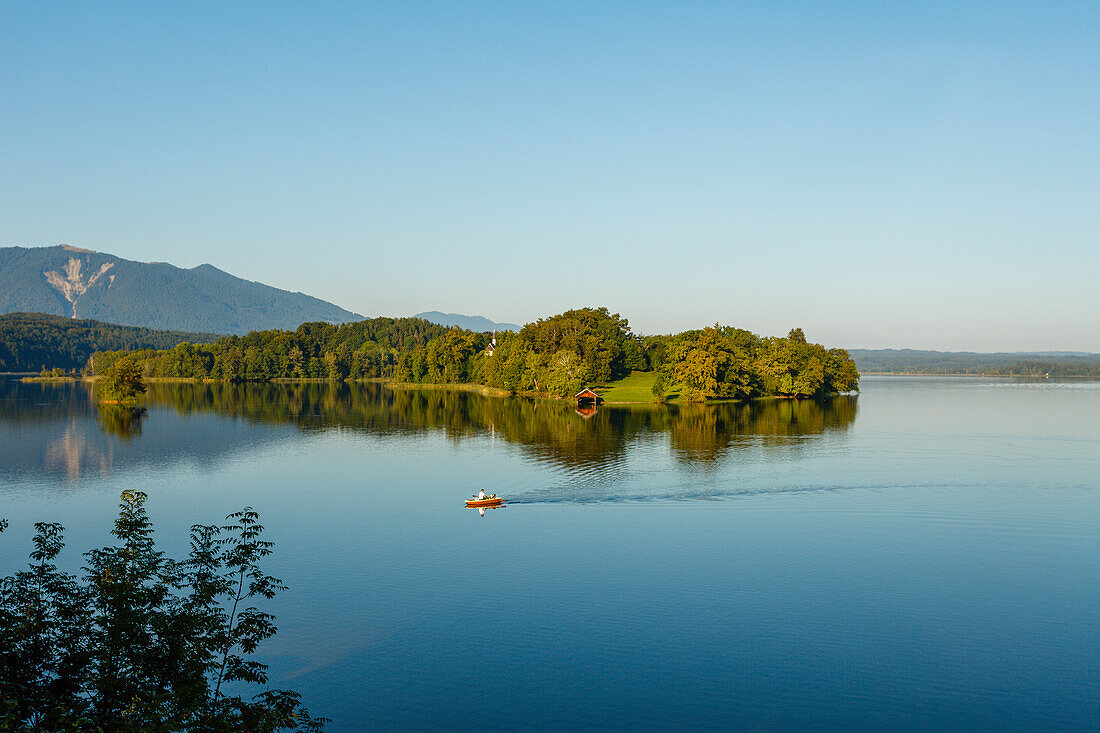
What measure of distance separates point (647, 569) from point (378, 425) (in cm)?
5788

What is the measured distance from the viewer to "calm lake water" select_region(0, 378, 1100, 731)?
18766 mm

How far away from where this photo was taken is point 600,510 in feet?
129

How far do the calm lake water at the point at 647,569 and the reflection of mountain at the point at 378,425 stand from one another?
89 cm

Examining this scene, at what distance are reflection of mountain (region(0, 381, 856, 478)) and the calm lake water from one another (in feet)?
2.92

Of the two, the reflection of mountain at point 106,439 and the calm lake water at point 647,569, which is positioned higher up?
the reflection of mountain at point 106,439

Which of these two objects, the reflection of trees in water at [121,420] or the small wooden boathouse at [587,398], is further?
the small wooden boathouse at [587,398]

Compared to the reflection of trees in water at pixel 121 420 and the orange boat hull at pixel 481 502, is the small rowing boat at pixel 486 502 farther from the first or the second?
the reflection of trees in water at pixel 121 420

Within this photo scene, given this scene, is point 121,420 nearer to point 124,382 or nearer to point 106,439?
point 106,439

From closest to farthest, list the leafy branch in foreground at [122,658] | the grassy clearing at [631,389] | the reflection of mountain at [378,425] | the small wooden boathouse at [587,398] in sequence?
the leafy branch in foreground at [122,658]
the reflection of mountain at [378,425]
the small wooden boathouse at [587,398]
the grassy clearing at [631,389]

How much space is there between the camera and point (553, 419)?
286 feet

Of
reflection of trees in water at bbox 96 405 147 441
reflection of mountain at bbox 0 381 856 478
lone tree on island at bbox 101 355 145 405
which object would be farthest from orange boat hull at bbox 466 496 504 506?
lone tree on island at bbox 101 355 145 405

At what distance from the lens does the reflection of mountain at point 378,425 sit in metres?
57.7

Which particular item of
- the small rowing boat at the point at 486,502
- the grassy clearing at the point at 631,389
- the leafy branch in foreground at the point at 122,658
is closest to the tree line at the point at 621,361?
the grassy clearing at the point at 631,389

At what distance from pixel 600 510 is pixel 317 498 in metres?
15.7
